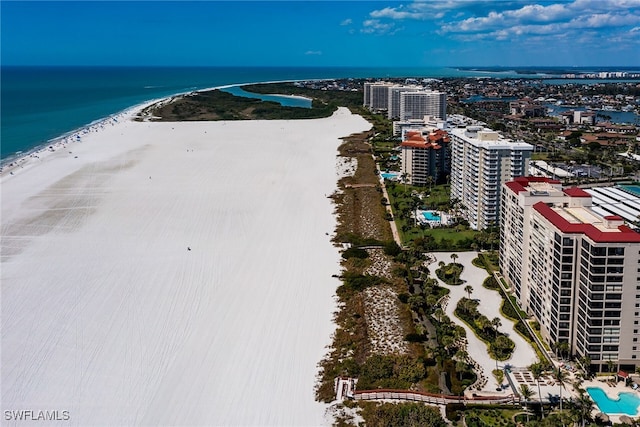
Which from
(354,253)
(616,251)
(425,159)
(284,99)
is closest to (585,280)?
(616,251)

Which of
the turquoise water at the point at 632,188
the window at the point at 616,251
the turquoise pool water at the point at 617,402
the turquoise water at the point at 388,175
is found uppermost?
the window at the point at 616,251

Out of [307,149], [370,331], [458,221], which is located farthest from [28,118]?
[370,331]

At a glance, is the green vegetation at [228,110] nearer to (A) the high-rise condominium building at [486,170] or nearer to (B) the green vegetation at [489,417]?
(A) the high-rise condominium building at [486,170]

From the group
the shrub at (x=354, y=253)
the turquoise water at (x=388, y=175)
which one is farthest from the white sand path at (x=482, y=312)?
the turquoise water at (x=388, y=175)

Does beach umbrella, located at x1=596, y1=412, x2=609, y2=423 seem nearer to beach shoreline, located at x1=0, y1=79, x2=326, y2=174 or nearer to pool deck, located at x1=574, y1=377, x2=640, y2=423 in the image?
pool deck, located at x1=574, y1=377, x2=640, y2=423

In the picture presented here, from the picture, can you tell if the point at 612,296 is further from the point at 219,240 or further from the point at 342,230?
the point at 219,240

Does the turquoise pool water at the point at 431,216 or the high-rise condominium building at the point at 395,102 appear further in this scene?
the high-rise condominium building at the point at 395,102

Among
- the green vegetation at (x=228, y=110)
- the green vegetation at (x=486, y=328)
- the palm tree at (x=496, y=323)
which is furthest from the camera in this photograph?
the green vegetation at (x=228, y=110)
